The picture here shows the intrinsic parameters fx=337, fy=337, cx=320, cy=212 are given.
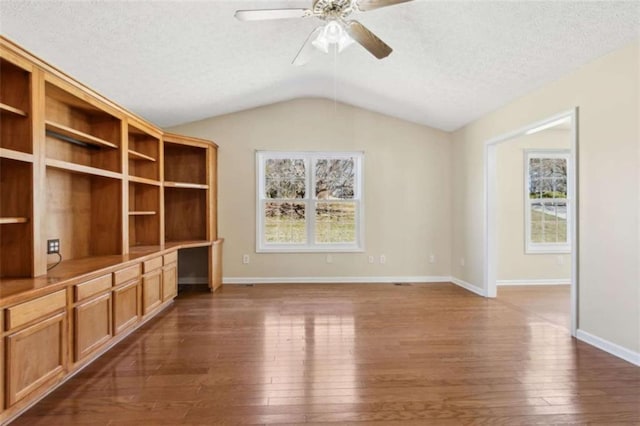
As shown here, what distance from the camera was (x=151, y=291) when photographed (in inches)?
143

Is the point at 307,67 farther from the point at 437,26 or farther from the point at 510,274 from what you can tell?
the point at 510,274

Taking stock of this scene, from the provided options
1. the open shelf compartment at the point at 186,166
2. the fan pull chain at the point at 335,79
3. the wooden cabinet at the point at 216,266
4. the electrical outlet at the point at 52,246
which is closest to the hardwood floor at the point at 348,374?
the electrical outlet at the point at 52,246

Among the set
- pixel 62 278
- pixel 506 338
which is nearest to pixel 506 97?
pixel 506 338

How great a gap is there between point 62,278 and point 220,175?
Answer: 11.2 ft

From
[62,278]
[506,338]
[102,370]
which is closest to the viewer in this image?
[62,278]

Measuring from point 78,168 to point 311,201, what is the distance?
3455 millimetres

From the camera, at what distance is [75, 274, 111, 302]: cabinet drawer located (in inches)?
94.8

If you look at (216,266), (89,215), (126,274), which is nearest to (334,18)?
(126,274)

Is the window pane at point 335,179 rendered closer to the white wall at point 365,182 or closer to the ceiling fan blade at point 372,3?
the white wall at point 365,182

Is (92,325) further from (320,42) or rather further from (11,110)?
(320,42)

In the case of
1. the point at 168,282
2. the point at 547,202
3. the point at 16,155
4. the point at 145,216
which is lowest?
the point at 168,282

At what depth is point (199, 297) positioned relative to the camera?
15.5ft

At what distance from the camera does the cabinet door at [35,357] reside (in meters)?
1.84

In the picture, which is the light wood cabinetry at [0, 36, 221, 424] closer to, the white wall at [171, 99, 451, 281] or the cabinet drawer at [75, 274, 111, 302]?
the cabinet drawer at [75, 274, 111, 302]
